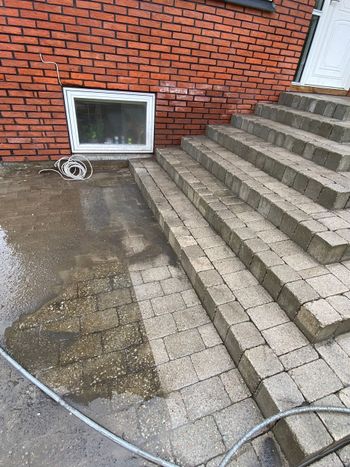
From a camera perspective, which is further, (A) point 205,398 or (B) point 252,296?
(B) point 252,296

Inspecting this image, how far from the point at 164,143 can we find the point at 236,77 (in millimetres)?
1539

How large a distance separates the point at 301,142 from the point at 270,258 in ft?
5.79

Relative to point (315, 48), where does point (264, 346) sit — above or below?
below

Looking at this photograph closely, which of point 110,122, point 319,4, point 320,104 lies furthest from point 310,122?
point 110,122

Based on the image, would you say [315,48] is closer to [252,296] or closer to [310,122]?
[310,122]

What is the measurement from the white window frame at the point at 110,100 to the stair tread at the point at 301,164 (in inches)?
50.4

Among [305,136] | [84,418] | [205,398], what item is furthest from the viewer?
[305,136]

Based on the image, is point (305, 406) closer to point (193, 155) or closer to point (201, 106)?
point (193, 155)

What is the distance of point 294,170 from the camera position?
2.76m

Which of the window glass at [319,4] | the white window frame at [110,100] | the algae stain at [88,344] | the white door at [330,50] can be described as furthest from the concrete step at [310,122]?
the algae stain at [88,344]

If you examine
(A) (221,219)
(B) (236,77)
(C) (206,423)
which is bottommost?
(C) (206,423)

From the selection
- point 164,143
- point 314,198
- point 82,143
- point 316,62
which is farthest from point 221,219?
point 316,62

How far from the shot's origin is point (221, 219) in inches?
105

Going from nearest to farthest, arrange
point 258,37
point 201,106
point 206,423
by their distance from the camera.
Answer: point 206,423 < point 258,37 < point 201,106
